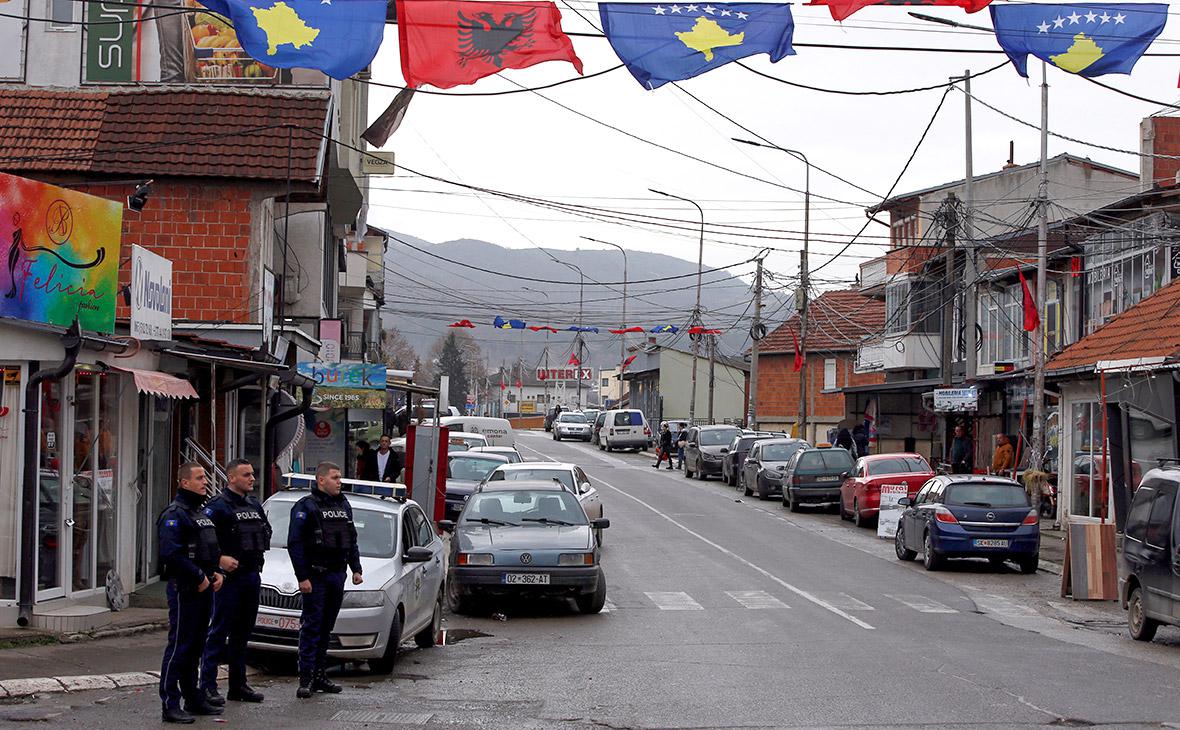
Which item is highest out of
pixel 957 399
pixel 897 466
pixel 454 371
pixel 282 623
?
pixel 454 371

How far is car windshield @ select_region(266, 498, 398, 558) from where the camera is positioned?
517 inches

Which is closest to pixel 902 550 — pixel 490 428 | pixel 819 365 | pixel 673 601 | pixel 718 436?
pixel 673 601

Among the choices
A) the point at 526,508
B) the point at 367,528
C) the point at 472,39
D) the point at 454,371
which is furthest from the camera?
the point at 454,371

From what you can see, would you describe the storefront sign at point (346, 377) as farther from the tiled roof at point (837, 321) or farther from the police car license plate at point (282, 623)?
the tiled roof at point (837, 321)

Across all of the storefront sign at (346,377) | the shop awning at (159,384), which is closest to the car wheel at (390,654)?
the shop awning at (159,384)

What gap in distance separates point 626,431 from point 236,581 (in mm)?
57709

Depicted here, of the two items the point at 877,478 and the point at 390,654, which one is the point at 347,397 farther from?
the point at 390,654

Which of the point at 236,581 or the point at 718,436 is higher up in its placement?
the point at 718,436

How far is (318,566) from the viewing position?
10891 mm

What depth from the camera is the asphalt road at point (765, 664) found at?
395 inches

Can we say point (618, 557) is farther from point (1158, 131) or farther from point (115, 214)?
point (1158, 131)

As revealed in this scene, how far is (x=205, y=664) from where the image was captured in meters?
10.1

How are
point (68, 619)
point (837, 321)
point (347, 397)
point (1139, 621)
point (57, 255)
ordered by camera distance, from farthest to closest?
point (837, 321), point (347, 397), point (1139, 621), point (57, 255), point (68, 619)

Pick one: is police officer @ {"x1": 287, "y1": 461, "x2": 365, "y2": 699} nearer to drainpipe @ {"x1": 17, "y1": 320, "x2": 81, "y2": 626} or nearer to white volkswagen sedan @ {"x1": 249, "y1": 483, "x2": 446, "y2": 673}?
white volkswagen sedan @ {"x1": 249, "y1": 483, "x2": 446, "y2": 673}
